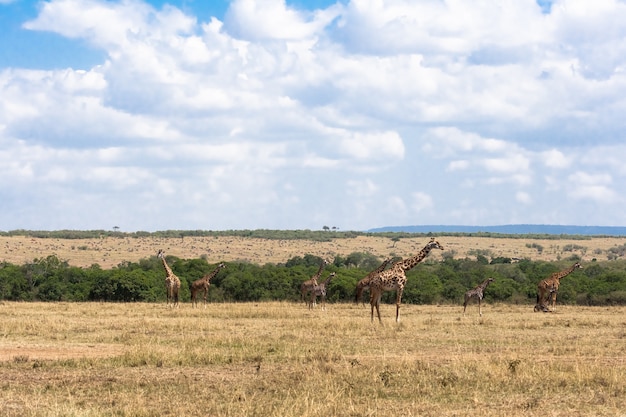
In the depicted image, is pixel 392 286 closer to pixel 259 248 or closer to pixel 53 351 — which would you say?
pixel 53 351

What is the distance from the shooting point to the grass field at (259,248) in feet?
260

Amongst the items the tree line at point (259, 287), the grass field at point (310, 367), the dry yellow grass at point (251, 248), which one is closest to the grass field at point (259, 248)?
the dry yellow grass at point (251, 248)

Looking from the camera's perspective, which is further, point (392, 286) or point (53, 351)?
point (392, 286)

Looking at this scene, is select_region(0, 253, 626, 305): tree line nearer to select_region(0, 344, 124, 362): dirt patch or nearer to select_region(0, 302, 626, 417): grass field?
select_region(0, 302, 626, 417): grass field

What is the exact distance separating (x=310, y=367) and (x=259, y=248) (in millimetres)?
80098

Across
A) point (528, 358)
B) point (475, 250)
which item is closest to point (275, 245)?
point (475, 250)

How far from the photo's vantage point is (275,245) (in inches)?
3893

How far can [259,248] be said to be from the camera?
9425cm

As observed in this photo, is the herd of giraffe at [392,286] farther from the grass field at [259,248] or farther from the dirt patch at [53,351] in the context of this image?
the grass field at [259,248]

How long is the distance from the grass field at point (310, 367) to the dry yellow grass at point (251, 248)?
1943 inches

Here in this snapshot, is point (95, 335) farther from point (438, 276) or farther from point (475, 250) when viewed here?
point (475, 250)

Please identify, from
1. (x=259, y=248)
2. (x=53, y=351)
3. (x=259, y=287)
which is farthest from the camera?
(x=259, y=248)

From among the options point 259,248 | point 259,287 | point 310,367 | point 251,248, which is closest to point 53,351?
point 310,367

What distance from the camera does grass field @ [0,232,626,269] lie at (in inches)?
3118
